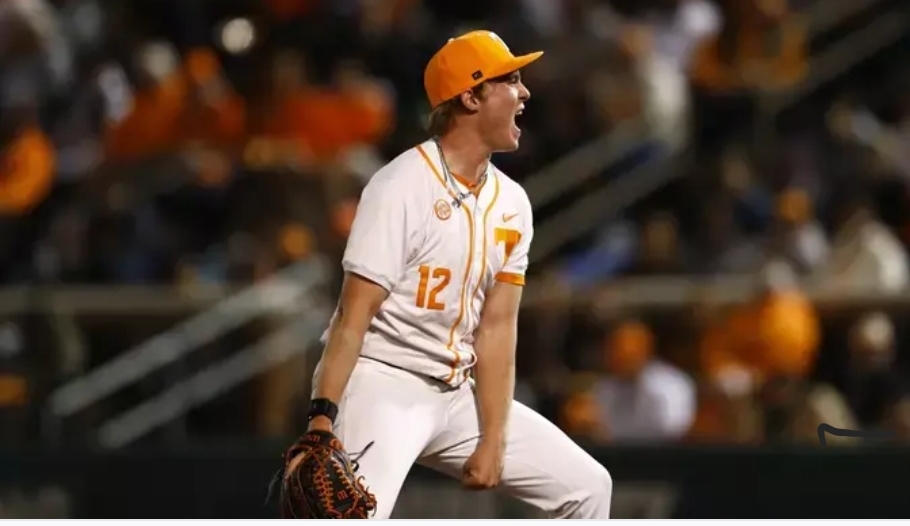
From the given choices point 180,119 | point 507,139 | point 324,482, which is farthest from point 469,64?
point 180,119

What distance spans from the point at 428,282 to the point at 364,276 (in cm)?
27

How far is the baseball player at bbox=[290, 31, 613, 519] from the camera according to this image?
5379 millimetres

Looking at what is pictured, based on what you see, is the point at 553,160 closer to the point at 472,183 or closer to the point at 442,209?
the point at 472,183

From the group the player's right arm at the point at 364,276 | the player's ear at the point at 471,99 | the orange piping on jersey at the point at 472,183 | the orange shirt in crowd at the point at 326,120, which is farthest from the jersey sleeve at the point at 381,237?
the orange shirt in crowd at the point at 326,120

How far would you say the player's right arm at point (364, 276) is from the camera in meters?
5.34

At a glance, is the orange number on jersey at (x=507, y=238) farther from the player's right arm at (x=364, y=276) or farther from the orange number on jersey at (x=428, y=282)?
the player's right arm at (x=364, y=276)

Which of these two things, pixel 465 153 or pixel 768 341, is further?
pixel 768 341

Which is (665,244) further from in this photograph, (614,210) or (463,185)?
(463,185)

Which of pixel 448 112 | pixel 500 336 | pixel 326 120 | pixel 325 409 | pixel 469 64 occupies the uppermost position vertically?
pixel 326 120

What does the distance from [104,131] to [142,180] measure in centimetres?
66

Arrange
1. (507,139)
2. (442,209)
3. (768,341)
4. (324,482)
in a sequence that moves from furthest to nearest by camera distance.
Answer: (768,341) → (507,139) → (442,209) → (324,482)

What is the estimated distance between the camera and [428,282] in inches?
218

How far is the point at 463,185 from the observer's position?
18.4 ft

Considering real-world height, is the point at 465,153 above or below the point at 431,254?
above
